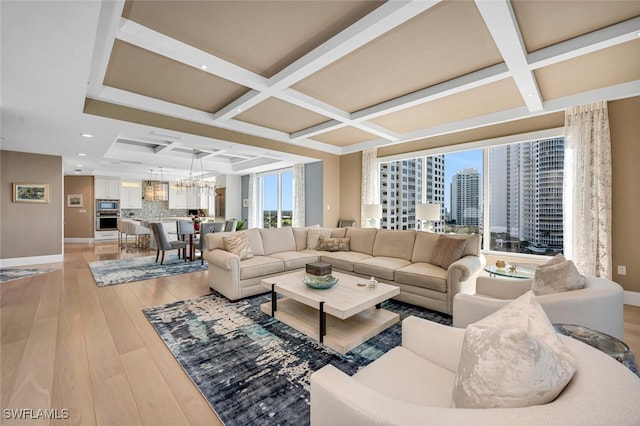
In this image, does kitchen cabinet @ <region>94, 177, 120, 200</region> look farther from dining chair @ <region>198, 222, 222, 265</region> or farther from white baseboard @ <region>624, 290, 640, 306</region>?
white baseboard @ <region>624, 290, 640, 306</region>

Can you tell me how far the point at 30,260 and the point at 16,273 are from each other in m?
1.17

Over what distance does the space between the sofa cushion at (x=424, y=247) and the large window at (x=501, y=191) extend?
70.3 inches

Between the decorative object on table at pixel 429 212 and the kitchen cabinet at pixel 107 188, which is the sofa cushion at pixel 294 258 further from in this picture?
the kitchen cabinet at pixel 107 188

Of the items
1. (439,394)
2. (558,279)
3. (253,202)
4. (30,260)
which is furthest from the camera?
(253,202)

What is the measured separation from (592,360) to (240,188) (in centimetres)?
1093

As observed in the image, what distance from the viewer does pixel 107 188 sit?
9.73 metres

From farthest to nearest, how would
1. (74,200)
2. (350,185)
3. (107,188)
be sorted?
(107,188)
(74,200)
(350,185)

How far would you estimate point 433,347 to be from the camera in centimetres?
146

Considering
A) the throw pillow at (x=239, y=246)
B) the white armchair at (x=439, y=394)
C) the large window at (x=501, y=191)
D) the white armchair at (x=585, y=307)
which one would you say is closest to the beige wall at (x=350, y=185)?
the large window at (x=501, y=191)

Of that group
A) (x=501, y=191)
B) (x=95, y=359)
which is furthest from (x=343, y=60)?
(x=501, y=191)

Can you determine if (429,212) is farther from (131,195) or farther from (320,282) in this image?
(131,195)

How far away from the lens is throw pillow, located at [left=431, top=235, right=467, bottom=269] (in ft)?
11.6

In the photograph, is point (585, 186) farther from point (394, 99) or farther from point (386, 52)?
point (386, 52)

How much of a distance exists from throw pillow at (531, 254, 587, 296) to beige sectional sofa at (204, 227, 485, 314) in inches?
41.2
